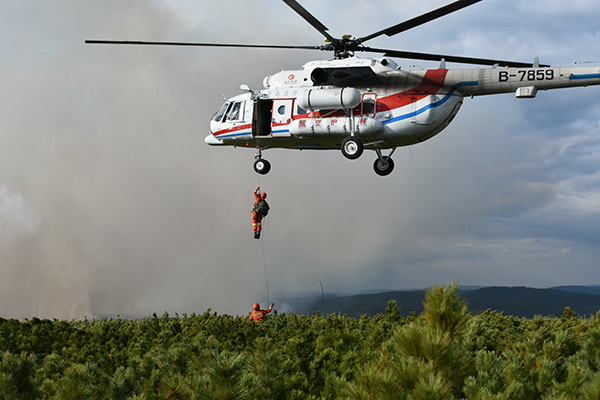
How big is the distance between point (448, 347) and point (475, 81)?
52.6 feet

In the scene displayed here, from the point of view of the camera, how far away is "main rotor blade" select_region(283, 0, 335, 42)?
17344 millimetres

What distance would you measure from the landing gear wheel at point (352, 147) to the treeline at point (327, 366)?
238 inches

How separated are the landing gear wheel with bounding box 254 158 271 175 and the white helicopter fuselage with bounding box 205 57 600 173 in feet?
3.53

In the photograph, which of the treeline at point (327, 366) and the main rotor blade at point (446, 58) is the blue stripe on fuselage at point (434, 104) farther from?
the treeline at point (327, 366)

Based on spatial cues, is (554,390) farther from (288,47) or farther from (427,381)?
(288,47)

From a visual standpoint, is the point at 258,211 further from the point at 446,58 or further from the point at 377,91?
the point at 446,58

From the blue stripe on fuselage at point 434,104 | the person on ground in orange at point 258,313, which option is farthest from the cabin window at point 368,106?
the person on ground in orange at point 258,313

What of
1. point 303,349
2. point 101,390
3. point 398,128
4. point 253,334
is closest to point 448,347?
point 101,390

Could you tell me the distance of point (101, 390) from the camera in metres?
6.27

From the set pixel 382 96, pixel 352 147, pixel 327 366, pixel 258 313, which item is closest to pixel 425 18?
pixel 382 96

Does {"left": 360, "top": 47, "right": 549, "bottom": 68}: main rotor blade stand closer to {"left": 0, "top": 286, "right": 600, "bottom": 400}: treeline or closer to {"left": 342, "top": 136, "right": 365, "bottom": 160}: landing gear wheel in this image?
{"left": 342, "top": 136, "right": 365, "bottom": 160}: landing gear wheel

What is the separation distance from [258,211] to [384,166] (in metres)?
4.31

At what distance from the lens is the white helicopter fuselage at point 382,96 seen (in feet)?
58.4

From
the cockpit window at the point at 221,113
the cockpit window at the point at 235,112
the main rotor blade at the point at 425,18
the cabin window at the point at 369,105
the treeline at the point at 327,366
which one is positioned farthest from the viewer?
the cockpit window at the point at 221,113
